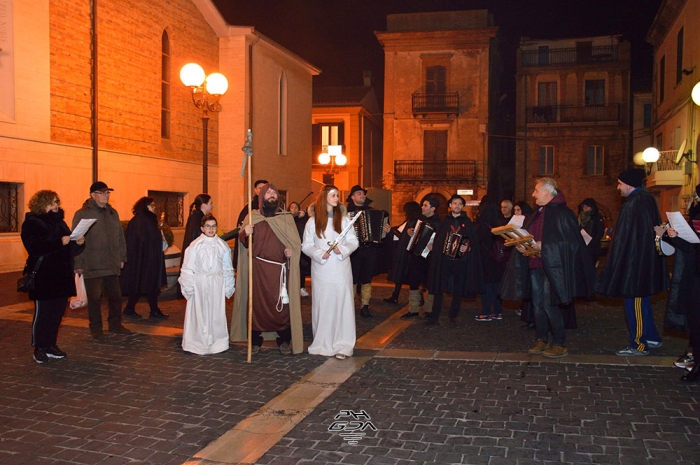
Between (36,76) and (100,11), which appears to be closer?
(36,76)

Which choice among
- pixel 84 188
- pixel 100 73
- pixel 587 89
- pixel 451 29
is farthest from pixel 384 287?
pixel 587 89

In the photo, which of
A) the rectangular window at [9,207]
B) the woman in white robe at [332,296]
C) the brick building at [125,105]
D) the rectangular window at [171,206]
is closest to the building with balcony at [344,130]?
the brick building at [125,105]

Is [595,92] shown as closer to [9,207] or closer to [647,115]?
[647,115]

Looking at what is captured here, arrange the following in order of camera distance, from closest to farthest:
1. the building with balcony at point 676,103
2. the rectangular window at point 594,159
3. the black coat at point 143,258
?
1. the black coat at point 143,258
2. the building with balcony at point 676,103
3. the rectangular window at point 594,159

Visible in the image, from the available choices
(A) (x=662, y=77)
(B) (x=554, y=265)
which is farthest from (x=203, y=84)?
(A) (x=662, y=77)

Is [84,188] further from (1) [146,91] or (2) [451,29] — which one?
(2) [451,29]

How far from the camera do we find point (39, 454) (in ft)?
15.3

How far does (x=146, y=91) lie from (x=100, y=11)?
2889mm

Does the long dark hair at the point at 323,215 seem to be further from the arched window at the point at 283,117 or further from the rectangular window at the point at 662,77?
the rectangular window at the point at 662,77

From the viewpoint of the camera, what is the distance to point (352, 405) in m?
5.85

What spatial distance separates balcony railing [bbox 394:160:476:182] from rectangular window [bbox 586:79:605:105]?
887cm

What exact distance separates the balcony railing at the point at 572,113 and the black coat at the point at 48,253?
122ft

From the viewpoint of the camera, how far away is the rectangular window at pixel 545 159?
1609 inches

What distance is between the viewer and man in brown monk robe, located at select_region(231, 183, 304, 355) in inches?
307
